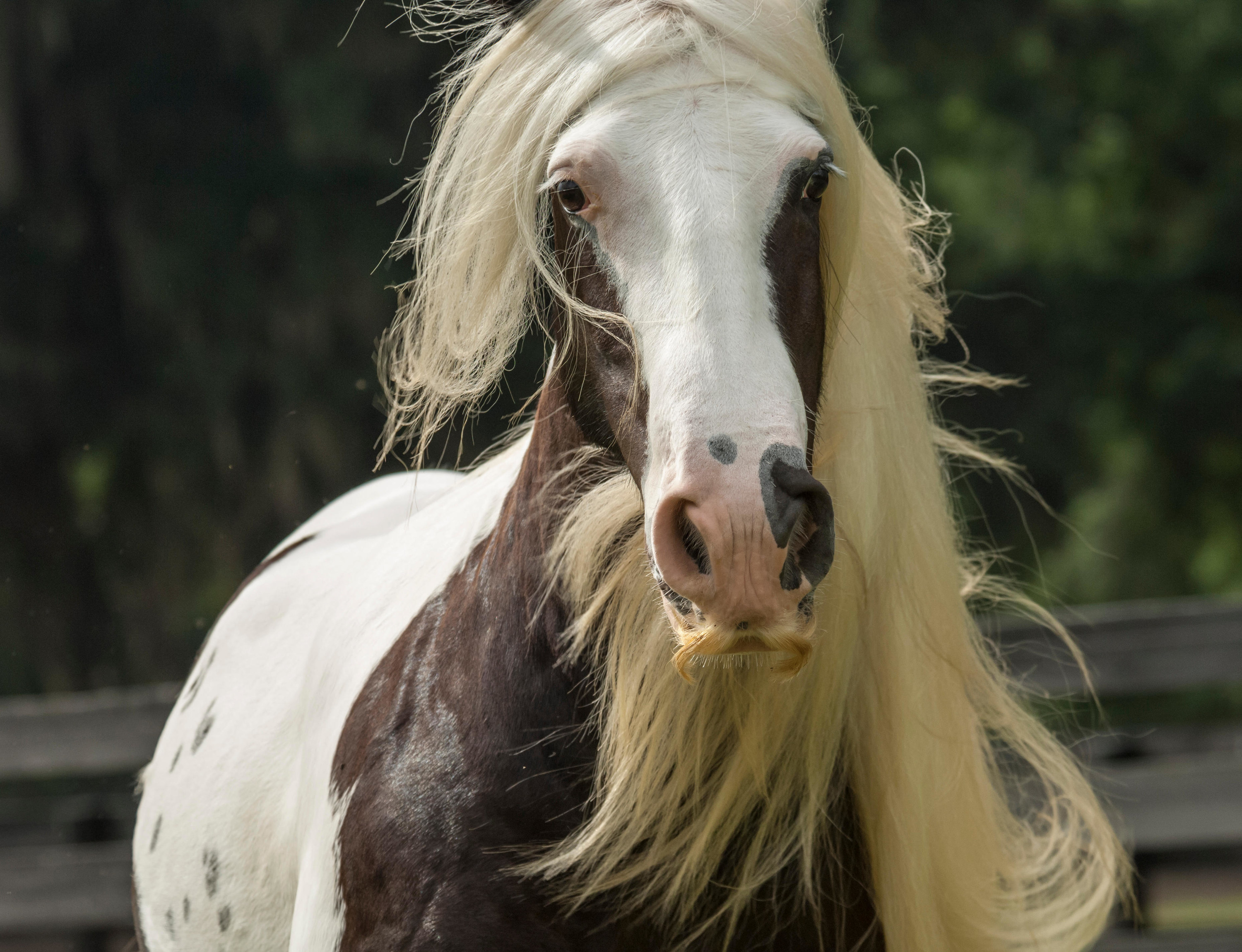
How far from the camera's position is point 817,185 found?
152cm

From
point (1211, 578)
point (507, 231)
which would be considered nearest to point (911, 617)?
point (507, 231)

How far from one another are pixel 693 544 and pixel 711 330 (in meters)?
0.22

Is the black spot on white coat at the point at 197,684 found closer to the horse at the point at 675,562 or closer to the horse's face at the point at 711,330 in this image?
the horse at the point at 675,562

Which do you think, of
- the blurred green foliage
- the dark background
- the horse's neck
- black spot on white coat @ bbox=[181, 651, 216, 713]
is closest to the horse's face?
the horse's neck

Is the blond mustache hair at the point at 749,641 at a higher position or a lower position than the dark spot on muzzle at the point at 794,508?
lower

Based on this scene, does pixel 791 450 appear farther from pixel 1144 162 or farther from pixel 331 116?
pixel 1144 162

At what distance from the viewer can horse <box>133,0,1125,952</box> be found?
4.53ft

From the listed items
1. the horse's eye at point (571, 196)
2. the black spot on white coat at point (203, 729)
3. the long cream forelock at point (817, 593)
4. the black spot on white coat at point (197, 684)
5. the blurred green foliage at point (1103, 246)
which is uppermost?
the horse's eye at point (571, 196)

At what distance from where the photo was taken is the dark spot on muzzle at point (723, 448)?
4.23 ft

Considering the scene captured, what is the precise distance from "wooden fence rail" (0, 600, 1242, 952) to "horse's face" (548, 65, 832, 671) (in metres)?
2.39

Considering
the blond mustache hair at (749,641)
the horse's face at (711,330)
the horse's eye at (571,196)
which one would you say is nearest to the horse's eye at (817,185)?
the horse's face at (711,330)

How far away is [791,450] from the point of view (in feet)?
4.28

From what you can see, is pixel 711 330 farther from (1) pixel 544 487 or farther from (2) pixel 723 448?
(1) pixel 544 487

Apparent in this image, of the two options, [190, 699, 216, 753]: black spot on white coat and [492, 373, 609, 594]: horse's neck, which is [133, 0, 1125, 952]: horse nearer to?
[492, 373, 609, 594]: horse's neck
